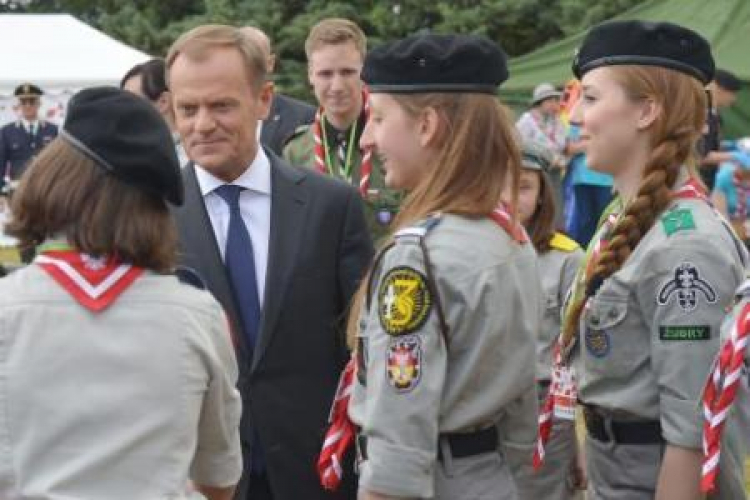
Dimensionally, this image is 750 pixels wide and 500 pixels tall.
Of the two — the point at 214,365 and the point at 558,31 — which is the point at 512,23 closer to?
the point at 558,31

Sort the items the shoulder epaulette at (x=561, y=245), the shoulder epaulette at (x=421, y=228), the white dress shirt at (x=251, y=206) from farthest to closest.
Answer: the shoulder epaulette at (x=561, y=245)
the white dress shirt at (x=251, y=206)
the shoulder epaulette at (x=421, y=228)

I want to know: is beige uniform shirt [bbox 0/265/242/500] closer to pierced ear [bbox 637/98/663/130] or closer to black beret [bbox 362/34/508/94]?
black beret [bbox 362/34/508/94]

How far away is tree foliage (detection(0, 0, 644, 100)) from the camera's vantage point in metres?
26.2

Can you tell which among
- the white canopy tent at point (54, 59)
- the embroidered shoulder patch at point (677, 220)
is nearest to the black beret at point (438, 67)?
the embroidered shoulder patch at point (677, 220)

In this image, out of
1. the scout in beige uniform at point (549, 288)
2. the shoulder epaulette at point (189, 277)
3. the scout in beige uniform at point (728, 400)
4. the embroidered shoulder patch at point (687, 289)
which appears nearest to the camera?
the shoulder epaulette at point (189, 277)

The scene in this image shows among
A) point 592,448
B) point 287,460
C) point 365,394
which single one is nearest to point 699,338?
point 592,448

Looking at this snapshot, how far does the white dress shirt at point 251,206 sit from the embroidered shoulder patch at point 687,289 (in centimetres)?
116

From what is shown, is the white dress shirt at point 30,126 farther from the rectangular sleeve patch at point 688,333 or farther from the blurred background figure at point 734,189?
the rectangular sleeve patch at point 688,333

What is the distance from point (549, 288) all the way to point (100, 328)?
9.46 ft

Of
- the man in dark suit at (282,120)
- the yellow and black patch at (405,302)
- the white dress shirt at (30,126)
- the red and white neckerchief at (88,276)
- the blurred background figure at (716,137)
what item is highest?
the red and white neckerchief at (88,276)

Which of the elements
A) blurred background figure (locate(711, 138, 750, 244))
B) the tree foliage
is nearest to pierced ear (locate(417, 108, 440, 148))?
blurred background figure (locate(711, 138, 750, 244))

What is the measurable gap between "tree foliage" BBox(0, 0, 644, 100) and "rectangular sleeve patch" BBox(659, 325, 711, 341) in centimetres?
2212

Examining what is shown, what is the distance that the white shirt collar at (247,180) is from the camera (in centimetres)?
413

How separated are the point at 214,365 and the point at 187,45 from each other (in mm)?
1444
